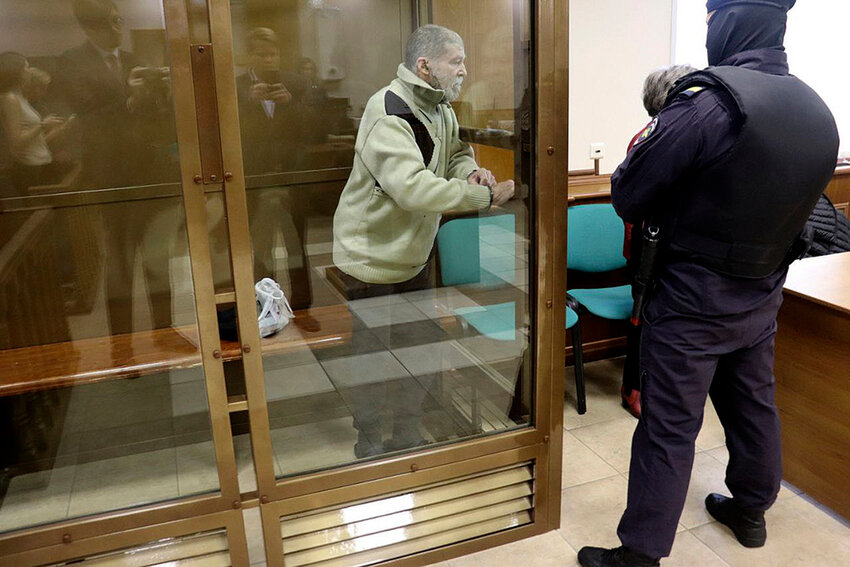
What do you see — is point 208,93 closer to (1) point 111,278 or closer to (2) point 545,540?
(1) point 111,278

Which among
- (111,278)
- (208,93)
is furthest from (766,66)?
(111,278)

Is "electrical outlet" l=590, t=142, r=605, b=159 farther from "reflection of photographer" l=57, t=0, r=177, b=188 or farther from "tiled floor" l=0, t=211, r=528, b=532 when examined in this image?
"reflection of photographer" l=57, t=0, r=177, b=188

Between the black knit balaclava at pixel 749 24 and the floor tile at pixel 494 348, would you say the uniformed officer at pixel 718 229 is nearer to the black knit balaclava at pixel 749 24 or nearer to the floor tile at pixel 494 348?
the black knit balaclava at pixel 749 24

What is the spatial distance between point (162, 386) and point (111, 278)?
0.31m

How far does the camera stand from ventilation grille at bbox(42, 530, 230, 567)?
6.02ft

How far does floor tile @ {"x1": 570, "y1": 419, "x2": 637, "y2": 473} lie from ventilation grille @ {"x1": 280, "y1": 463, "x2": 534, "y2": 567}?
0.57 metres

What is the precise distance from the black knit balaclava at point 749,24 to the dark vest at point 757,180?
11 centimetres

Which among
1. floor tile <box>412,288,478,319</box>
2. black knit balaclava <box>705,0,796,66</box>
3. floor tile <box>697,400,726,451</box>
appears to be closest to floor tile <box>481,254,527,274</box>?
floor tile <box>412,288,478,319</box>

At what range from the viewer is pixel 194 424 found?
1.87 metres

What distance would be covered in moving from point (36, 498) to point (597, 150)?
277 cm

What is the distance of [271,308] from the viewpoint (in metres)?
A: 1.85

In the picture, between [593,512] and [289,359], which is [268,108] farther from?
[593,512]

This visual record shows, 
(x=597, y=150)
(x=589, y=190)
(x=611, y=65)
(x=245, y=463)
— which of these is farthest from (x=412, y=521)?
(x=611, y=65)

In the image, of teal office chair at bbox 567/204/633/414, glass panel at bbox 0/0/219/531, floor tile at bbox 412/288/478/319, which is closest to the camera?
glass panel at bbox 0/0/219/531
